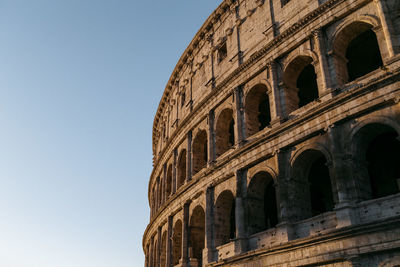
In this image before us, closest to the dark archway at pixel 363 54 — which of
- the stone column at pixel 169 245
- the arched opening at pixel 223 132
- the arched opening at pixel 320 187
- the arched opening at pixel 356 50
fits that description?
the arched opening at pixel 356 50

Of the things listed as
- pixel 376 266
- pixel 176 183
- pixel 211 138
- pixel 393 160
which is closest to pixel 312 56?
pixel 393 160

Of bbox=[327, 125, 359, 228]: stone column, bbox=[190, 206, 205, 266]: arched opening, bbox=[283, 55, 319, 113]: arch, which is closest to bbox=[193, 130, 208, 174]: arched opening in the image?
bbox=[190, 206, 205, 266]: arched opening

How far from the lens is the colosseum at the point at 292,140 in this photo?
12.1 metres

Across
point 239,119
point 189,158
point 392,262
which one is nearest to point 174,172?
point 189,158

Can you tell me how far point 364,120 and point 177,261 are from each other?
13067 millimetres

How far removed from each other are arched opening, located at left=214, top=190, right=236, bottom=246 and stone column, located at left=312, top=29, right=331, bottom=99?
6049mm

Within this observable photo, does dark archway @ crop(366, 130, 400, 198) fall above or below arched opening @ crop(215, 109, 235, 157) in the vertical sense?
below

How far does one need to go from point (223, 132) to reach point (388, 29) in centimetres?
893

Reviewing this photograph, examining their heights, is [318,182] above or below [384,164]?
above

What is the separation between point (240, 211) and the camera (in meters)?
16.0

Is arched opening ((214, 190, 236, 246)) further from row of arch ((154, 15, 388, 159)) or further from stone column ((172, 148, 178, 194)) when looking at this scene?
stone column ((172, 148, 178, 194))

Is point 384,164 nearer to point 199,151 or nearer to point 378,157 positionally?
point 378,157

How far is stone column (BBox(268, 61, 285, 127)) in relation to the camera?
51.1ft

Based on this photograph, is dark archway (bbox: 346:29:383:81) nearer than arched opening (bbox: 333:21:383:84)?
No
